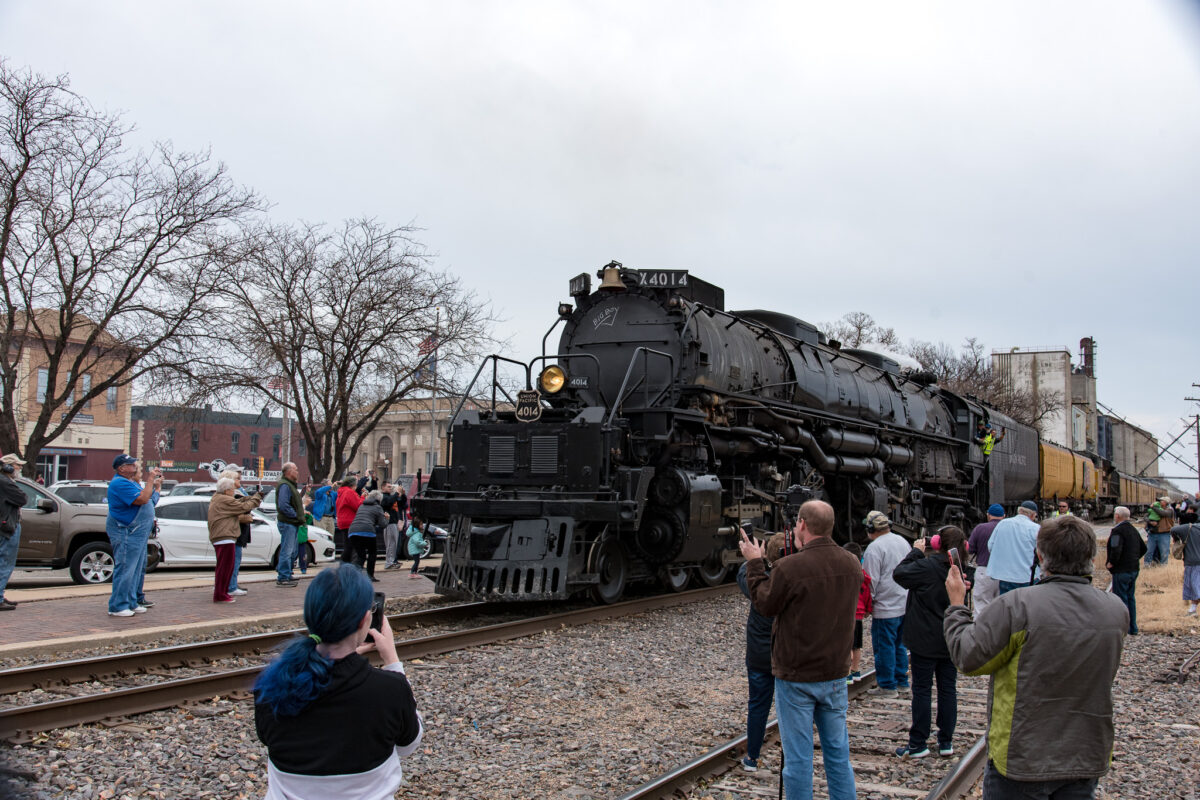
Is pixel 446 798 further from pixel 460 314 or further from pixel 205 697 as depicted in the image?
pixel 460 314

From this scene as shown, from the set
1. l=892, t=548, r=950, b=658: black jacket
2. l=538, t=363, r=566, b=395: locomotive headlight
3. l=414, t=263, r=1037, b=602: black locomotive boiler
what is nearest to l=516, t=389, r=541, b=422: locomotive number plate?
l=414, t=263, r=1037, b=602: black locomotive boiler

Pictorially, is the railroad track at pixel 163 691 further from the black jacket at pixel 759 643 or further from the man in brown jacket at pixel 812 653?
the man in brown jacket at pixel 812 653

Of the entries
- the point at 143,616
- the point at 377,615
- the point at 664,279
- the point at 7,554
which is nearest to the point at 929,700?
the point at 377,615

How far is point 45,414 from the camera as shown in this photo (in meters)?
16.8

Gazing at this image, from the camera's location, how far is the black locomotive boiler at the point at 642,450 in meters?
9.97

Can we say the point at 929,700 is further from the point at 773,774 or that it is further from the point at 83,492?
the point at 83,492

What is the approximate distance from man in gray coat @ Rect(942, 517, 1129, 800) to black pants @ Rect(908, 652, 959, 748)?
2.54 metres

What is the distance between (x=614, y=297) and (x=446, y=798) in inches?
317

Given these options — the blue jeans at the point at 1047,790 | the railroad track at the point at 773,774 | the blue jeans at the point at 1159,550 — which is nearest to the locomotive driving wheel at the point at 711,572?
the railroad track at the point at 773,774

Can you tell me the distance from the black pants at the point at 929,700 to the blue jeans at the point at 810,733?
155 cm

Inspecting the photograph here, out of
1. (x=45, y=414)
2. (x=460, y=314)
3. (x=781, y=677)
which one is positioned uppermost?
(x=460, y=314)

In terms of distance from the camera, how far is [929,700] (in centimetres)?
586

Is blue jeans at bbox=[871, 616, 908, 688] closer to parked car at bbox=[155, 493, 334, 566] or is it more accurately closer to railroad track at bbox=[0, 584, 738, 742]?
railroad track at bbox=[0, 584, 738, 742]

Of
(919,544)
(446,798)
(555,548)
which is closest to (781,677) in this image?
(446,798)
